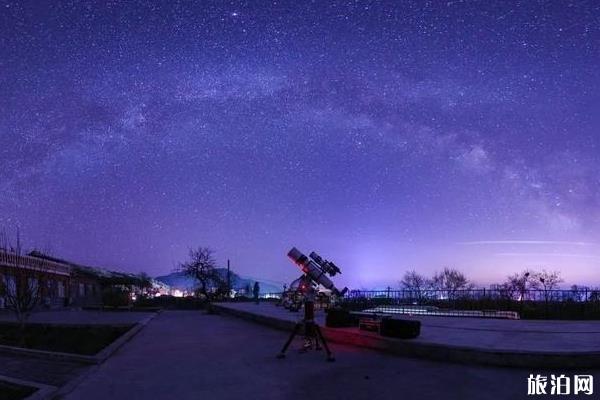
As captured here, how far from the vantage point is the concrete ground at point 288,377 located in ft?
28.3

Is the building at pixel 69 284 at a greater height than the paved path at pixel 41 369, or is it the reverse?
the paved path at pixel 41 369

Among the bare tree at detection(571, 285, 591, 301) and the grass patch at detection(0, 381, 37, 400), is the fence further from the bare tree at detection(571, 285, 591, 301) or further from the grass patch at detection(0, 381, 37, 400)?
the grass patch at detection(0, 381, 37, 400)

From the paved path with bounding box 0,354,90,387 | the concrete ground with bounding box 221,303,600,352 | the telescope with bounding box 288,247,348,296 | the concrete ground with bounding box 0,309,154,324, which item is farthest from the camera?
the concrete ground with bounding box 0,309,154,324

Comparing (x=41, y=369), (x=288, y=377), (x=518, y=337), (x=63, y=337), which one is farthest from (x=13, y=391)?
(x=63, y=337)

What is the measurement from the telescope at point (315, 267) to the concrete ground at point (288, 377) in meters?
1.84

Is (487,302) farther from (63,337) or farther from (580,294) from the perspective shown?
(63,337)

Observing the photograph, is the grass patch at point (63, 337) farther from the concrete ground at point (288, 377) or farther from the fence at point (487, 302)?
the fence at point (487, 302)

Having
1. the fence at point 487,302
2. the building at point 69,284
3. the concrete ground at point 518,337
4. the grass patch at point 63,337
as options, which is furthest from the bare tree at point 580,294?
the building at point 69,284

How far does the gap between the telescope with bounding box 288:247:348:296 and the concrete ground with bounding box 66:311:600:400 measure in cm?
184

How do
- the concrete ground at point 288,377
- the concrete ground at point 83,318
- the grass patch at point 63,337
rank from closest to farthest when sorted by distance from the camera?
1. the concrete ground at point 288,377
2. the grass patch at point 63,337
3. the concrete ground at point 83,318

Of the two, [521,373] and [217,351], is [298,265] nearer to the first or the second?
[217,351]

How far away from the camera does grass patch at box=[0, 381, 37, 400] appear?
966 centimetres

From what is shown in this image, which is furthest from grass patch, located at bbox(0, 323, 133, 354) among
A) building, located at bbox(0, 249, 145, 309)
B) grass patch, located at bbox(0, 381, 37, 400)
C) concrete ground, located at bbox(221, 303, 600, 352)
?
building, located at bbox(0, 249, 145, 309)

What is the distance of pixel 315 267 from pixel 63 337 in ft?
43.7
